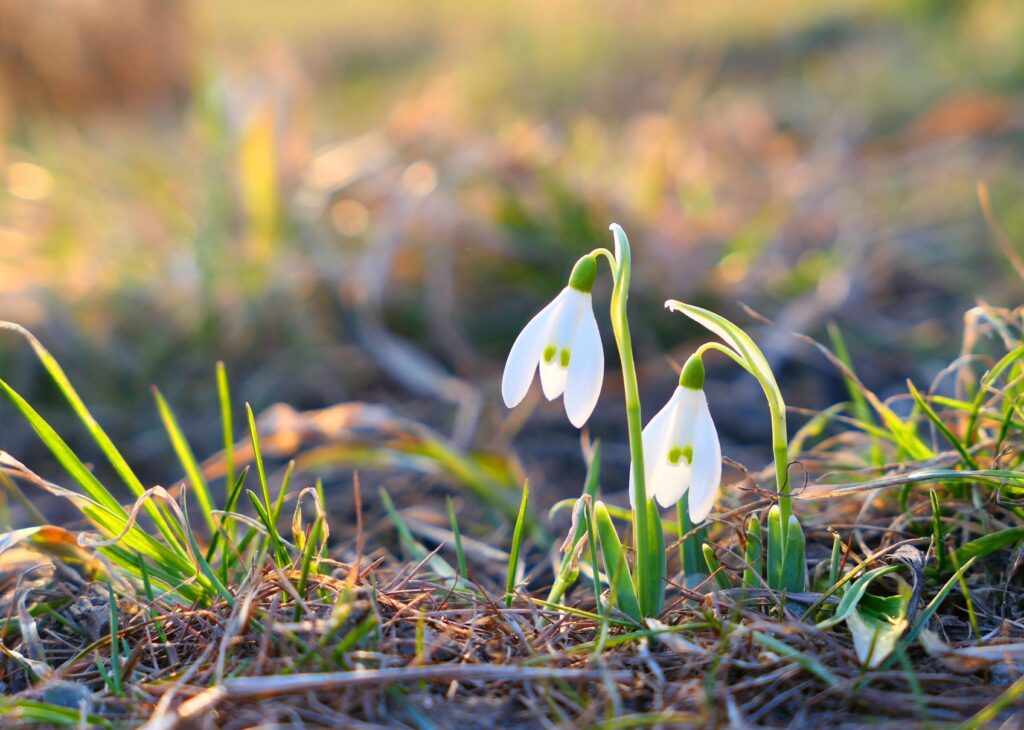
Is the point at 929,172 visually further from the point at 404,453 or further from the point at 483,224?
the point at 404,453

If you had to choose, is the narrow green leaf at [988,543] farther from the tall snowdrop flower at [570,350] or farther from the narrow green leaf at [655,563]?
the tall snowdrop flower at [570,350]

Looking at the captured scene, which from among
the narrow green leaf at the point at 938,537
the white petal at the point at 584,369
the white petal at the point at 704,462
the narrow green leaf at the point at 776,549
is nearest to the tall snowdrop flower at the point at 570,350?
the white petal at the point at 584,369

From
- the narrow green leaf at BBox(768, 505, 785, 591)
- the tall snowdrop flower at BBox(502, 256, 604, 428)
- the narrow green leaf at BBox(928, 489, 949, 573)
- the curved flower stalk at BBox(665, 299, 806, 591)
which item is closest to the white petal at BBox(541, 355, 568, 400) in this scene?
the tall snowdrop flower at BBox(502, 256, 604, 428)

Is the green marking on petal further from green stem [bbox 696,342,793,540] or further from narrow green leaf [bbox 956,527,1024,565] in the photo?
narrow green leaf [bbox 956,527,1024,565]

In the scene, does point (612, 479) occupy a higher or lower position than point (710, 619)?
lower

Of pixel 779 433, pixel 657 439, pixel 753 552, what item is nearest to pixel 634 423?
pixel 657 439

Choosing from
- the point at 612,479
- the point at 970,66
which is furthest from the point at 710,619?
the point at 970,66
